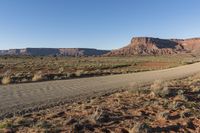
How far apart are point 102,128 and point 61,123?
4.31 ft

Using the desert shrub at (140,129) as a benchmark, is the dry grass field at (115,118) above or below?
below

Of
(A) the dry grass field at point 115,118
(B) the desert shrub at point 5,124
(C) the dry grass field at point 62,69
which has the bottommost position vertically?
(C) the dry grass field at point 62,69

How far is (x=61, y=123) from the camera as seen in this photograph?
31.8 ft

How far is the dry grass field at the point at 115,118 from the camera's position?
30.0 feet

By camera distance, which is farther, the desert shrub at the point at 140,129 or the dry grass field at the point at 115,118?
the dry grass field at the point at 115,118

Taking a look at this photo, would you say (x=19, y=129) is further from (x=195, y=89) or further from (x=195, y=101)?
→ (x=195, y=89)

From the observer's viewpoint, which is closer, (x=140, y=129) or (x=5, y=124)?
(x=140, y=129)

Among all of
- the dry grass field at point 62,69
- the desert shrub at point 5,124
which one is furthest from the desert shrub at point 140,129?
Answer: the dry grass field at point 62,69

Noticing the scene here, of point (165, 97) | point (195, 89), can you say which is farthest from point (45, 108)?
point (195, 89)

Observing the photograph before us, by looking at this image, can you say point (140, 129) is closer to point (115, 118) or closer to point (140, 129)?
point (140, 129)

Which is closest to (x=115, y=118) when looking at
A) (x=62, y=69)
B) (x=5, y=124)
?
(x=5, y=124)

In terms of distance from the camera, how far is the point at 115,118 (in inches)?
416

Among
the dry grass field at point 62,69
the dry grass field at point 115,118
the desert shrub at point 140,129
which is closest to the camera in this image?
the desert shrub at point 140,129

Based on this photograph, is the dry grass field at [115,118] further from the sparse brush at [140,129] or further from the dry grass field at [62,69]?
the dry grass field at [62,69]
